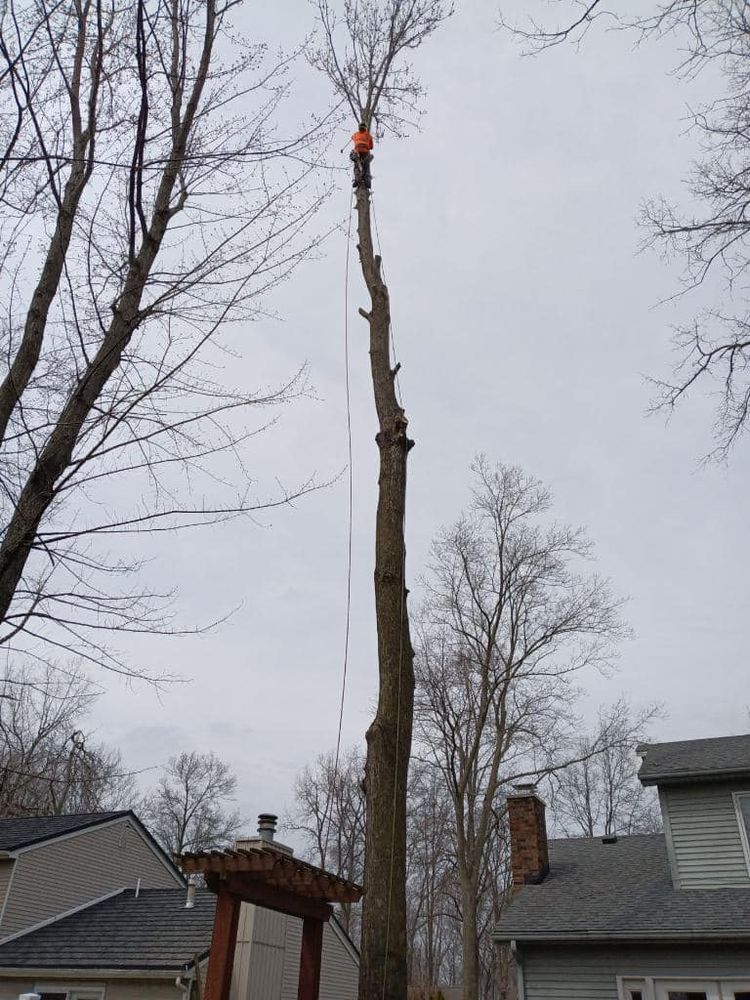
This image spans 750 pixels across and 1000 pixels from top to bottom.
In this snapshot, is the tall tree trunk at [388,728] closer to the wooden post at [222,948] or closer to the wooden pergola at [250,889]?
the wooden pergola at [250,889]

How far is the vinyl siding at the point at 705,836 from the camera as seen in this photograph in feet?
37.1

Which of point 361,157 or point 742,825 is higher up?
point 361,157

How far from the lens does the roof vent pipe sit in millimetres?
12195

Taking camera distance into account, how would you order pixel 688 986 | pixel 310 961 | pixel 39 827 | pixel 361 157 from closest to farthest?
pixel 310 961
pixel 361 157
pixel 688 986
pixel 39 827

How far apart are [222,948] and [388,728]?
162 centimetres

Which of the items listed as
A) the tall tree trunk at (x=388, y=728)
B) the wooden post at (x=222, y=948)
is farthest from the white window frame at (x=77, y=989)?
the tall tree trunk at (x=388, y=728)

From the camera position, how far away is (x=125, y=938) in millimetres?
13664

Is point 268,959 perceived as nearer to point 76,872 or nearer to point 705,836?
point 76,872

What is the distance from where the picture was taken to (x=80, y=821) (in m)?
16.6

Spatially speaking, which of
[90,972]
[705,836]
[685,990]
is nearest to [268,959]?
[90,972]

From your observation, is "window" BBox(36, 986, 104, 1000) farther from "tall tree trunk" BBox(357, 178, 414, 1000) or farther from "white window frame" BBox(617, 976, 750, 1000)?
"tall tree trunk" BBox(357, 178, 414, 1000)

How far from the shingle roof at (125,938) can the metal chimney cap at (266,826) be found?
1.90 m

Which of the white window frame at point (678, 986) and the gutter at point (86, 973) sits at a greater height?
the gutter at point (86, 973)

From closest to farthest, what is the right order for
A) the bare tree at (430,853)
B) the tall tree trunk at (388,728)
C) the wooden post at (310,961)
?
1. the tall tree trunk at (388,728)
2. the wooden post at (310,961)
3. the bare tree at (430,853)
